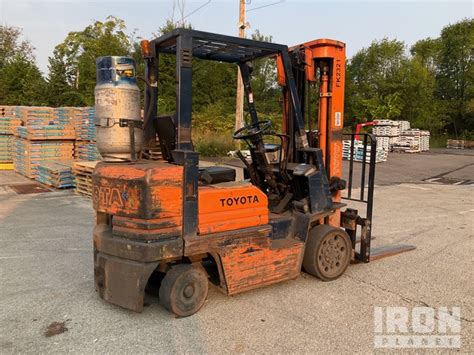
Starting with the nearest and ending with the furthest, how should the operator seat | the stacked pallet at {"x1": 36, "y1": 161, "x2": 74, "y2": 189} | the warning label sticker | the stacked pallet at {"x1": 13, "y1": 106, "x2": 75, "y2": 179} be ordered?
1. the operator seat
2. the warning label sticker
3. the stacked pallet at {"x1": 36, "y1": 161, "x2": 74, "y2": 189}
4. the stacked pallet at {"x1": 13, "y1": 106, "x2": 75, "y2": 179}

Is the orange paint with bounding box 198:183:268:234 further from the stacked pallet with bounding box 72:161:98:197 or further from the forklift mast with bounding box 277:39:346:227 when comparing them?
the stacked pallet with bounding box 72:161:98:197

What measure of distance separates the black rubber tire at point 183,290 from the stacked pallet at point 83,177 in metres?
7.41

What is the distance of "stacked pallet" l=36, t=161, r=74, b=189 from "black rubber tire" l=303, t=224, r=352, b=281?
879 centimetres

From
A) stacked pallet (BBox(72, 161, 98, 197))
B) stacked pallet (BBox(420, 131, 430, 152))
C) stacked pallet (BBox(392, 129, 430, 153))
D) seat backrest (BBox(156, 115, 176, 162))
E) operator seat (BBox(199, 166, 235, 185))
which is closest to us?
seat backrest (BBox(156, 115, 176, 162))

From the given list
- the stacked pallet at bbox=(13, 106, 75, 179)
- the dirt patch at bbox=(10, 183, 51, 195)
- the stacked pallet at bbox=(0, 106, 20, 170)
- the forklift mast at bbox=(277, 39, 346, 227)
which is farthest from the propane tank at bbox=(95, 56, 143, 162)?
the stacked pallet at bbox=(0, 106, 20, 170)

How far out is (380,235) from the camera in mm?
7301

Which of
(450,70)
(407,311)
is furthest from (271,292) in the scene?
(450,70)

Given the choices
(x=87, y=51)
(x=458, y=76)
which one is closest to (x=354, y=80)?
(x=458, y=76)

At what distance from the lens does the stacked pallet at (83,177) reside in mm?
10781

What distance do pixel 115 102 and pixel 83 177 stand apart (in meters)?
7.74

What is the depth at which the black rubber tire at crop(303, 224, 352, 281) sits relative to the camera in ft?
15.8

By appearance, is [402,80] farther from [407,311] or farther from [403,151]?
[407,311]

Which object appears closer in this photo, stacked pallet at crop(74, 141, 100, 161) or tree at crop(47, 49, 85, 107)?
stacked pallet at crop(74, 141, 100, 161)

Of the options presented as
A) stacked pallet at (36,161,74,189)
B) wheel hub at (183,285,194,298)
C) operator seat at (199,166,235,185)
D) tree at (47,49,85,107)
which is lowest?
wheel hub at (183,285,194,298)
